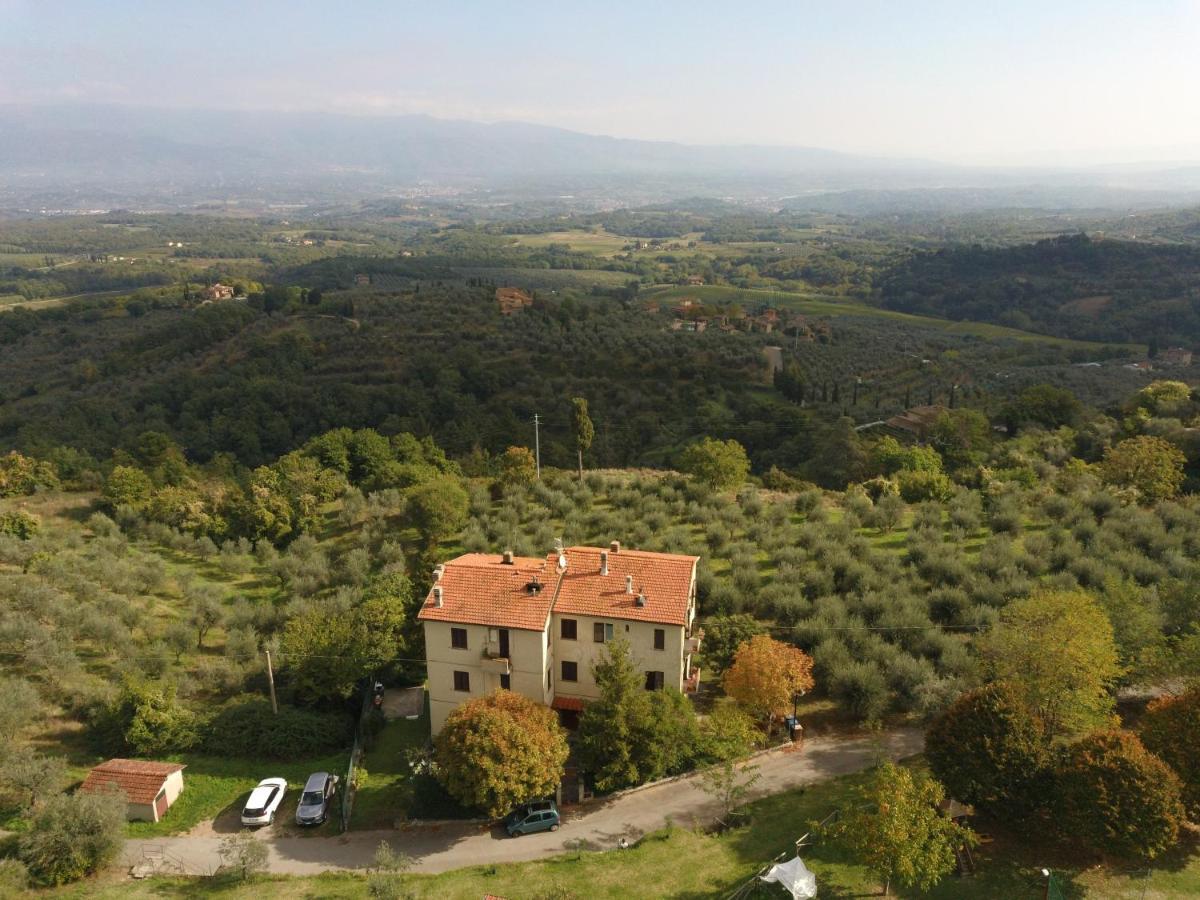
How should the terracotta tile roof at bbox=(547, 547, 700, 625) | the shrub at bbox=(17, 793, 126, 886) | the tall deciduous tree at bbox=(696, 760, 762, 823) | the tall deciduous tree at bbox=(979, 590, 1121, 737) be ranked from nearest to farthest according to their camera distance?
the shrub at bbox=(17, 793, 126, 886) < the tall deciduous tree at bbox=(696, 760, 762, 823) < the tall deciduous tree at bbox=(979, 590, 1121, 737) < the terracotta tile roof at bbox=(547, 547, 700, 625)

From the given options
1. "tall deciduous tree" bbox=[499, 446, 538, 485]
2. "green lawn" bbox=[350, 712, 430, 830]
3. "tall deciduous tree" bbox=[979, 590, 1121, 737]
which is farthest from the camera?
"tall deciduous tree" bbox=[499, 446, 538, 485]

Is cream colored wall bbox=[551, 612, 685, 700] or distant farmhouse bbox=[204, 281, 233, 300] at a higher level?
distant farmhouse bbox=[204, 281, 233, 300]

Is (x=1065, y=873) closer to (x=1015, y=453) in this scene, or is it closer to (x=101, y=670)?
(x=101, y=670)

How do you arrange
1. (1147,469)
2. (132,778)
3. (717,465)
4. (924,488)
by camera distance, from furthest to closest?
(717,465), (924,488), (1147,469), (132,778)

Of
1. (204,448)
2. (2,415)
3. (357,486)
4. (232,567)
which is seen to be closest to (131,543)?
(232,567)

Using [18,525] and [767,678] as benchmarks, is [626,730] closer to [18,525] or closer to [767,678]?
[767,678]

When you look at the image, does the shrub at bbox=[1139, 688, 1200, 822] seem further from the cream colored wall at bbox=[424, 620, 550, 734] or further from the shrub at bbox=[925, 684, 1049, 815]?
the cream colored wall at bbox=[424, 620, 550, 734]

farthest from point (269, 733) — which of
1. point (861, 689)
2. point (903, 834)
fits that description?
point (861, 689)

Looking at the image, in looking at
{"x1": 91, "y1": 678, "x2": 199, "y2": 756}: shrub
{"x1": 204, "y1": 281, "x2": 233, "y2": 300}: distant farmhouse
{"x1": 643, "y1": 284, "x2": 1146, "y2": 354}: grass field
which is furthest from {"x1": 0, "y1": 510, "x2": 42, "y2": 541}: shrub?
{"x1": 643, "y1": 284, "x2": 1146, "y2": 354}: grass field
